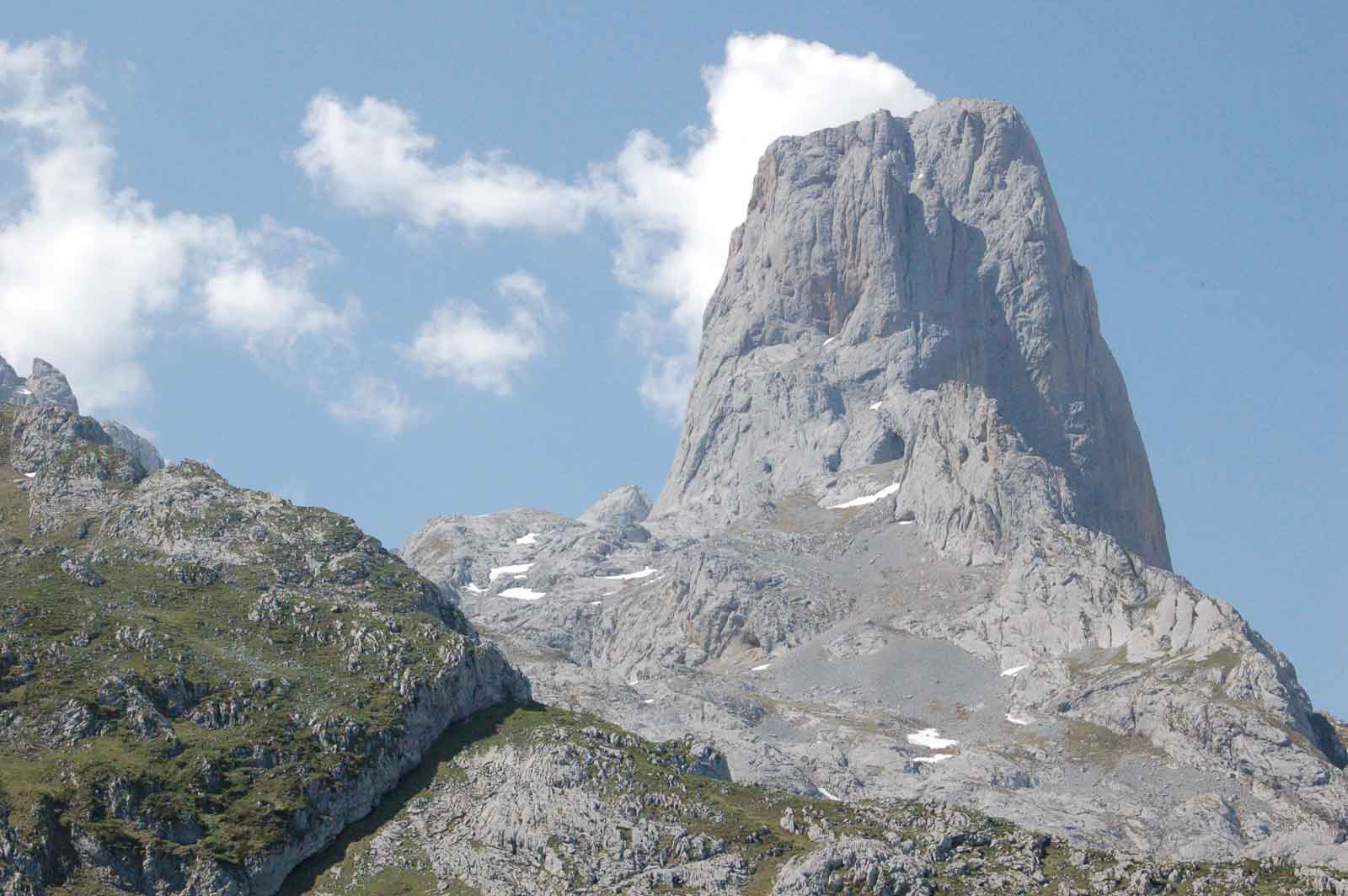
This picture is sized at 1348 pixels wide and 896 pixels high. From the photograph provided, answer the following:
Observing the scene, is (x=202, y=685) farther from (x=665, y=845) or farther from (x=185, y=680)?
(x=665, y=845)

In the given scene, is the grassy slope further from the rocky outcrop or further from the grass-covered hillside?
the rocky outcrop

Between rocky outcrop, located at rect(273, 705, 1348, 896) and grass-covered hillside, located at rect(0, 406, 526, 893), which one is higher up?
grass-covered hillside, located at rect(0, 406, 526, 893)

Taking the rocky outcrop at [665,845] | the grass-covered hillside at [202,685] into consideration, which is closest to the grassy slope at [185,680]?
the grass-covered hillside at [202,685]

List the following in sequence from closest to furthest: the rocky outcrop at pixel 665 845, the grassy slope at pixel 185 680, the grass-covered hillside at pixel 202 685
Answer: the rocky outcrop at pixel 665 845
the grass-covered hillside at pixel 202 685
the grassy slope at pixel 185 680

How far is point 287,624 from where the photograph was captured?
175m

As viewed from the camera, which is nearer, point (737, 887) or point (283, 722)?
point (737, 887)

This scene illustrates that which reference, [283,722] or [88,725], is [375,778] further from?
[88,725]

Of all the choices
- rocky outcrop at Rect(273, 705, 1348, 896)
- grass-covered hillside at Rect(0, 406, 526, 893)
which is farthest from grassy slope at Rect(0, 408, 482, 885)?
rocky outcrop at Rect(273, 705, 1348, 896)

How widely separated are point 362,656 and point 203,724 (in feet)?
58.5

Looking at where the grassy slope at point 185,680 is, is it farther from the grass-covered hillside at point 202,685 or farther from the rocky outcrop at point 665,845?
the rocky outcrop at point 665,845

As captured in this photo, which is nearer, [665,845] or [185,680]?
[665,845]

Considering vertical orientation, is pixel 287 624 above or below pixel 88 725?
above

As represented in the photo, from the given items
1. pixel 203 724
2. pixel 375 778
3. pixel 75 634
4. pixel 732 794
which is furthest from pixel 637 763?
pixel 75 634

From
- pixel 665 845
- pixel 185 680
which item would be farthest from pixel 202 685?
pixel 665 845
